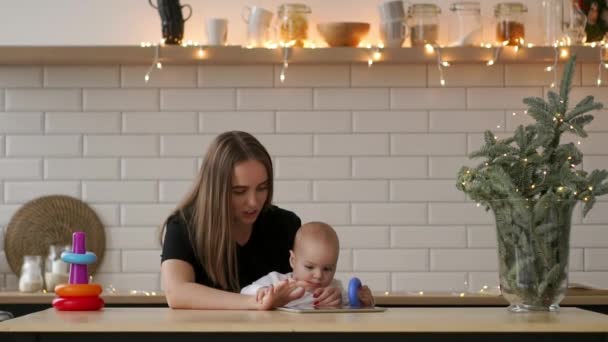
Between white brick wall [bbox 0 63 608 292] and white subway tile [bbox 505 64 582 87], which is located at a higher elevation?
white subway tile [bbox 505 64 582 87]

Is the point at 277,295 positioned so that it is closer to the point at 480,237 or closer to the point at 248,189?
the point at 248,189

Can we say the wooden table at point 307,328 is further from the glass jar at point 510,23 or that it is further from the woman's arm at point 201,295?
the glass jar at point 510,23

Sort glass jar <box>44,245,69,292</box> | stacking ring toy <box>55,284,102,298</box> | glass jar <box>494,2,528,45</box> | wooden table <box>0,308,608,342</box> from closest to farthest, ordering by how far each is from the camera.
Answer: wooden table <box>0,308,608,342</box> → stacking ring toy <box>55,284,102,298</box> → glass jar <box>44,245,69,292</box> → glass jar <box>494,2,528,45</box>

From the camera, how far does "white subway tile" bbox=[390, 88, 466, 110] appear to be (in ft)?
15.9

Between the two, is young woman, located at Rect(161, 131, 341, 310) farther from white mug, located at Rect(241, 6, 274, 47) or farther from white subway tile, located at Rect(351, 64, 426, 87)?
white subway tile, located at Rect(351, 64, 426, 87)

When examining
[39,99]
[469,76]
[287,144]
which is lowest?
[287,144]

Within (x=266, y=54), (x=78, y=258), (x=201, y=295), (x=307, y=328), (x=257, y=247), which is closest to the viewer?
(x=307, y=328)

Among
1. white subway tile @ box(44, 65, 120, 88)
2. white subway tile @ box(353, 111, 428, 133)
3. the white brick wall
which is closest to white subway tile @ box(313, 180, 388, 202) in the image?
the white brick wall

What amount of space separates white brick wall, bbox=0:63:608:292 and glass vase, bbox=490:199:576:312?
81.9 inches

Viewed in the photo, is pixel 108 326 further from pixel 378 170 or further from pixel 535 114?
pixel 378 170

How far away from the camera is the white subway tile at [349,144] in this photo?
4832mm

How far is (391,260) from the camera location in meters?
4.81

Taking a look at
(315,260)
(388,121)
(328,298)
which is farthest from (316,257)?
(388,121)

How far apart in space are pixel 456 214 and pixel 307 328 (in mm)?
2627
